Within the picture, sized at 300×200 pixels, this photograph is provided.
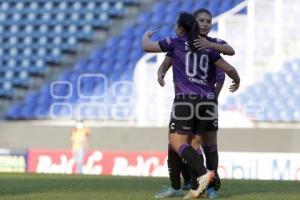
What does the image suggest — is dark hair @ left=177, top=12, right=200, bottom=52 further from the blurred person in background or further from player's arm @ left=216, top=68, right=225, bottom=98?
the blurred person in background

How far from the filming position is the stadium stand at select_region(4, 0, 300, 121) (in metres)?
17.3

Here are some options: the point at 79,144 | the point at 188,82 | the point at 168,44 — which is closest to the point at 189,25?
the point at 168,44

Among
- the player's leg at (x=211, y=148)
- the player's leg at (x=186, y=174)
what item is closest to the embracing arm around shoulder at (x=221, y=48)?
the player's leg at (x=211, y=148)

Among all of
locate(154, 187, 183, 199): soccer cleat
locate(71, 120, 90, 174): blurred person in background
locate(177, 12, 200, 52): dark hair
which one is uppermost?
locate(177, 12, 200, 52): dark hair

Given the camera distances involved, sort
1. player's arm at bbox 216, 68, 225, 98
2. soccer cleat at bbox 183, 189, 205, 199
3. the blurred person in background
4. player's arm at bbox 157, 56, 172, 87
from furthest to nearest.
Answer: the blurred person in background, player's arm at bbox 216, 68, 225, 98, player's arm at bbox 157, 56, 172, 87, soccer cleat at bbox 183, 189, 205, 199

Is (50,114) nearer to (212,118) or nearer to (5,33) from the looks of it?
(5,33)

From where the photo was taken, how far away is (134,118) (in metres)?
17.2

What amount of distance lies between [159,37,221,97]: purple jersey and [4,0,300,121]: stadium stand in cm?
976

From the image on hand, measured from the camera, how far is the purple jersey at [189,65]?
7.14 metres

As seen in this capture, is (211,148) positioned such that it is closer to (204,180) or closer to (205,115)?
(205,115)

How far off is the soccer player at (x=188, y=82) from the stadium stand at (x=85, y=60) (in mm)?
9724

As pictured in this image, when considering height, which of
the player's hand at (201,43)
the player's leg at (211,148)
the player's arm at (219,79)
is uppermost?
the player's hand at (201,43)

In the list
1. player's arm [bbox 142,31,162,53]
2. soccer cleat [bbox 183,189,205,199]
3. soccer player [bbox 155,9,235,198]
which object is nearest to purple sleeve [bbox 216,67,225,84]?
soccer player [bbox 155,9,235,198]

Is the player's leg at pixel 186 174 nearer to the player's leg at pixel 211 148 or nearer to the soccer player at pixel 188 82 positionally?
the player's leg at pixel 211 148
